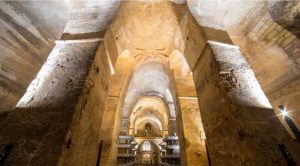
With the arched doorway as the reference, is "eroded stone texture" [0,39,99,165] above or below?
below

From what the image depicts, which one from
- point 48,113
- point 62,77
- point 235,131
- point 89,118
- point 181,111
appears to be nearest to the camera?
point 48,113

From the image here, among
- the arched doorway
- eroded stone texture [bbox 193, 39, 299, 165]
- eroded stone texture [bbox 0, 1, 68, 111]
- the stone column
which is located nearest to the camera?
eroded stone texture [bbox 193, 39, 299, 165]

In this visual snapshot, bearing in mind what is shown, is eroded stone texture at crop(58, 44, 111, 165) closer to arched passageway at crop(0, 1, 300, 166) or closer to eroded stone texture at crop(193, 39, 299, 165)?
arched passageway at crop(0, 1, 300, 166)

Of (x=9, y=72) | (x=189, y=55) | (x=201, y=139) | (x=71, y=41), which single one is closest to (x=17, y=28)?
(x=9, y=72)

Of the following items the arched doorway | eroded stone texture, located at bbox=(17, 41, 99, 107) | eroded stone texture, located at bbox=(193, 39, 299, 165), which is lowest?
eroded stone texture, located at bbox=(193, 39, 299, 165)

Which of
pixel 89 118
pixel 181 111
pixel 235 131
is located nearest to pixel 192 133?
pixel 181 111

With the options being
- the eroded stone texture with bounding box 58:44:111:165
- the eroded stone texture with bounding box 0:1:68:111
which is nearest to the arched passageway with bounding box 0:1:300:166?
the eroded stone texture with bounding box 58:44:111:165

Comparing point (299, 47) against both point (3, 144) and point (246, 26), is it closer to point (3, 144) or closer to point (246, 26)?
point (246, 26)

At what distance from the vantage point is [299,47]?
4180 millimetres

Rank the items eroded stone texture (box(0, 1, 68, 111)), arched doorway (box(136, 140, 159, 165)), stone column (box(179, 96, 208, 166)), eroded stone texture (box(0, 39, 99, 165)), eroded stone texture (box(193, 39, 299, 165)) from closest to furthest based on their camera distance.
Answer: eroded stone texture (box(0, 39, 99, 165))
eroded stone texture (box(193, 39, 299, 165))
eroded stone texture (box(0, 1, 68, 111))
stone column (box(179, 96, 208, 166))
arched doorway (box(136, 140, 159, 165))

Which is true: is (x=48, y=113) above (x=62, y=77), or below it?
below

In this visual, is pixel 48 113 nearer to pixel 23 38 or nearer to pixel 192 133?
pixel 23 38

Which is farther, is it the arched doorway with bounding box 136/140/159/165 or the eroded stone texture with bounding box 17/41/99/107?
the arched doorway with bounding box 136/140/159/165

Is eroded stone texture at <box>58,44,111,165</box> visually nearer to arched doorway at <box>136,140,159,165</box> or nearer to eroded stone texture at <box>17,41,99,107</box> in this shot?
eroded stone texture at <box>17,41,99,107</box>
